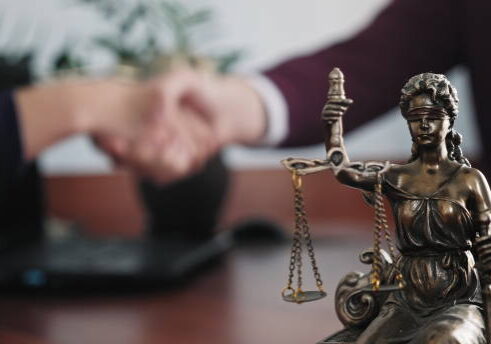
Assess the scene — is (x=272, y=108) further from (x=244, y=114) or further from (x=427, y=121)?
(x=427, y=121)

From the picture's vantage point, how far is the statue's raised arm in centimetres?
47

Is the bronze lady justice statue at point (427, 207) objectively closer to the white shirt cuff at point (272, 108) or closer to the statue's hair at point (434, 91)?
→ the statue's hair at point (434, 91)

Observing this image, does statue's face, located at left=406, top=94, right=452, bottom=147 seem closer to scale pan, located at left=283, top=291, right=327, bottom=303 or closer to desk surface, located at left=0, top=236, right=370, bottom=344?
scale pan, located at left=283, top=291, right=327, bottom=303

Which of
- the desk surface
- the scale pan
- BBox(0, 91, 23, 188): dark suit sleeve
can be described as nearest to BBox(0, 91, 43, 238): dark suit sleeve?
BBox(0, 91, 23, 188): dark suit sleeve

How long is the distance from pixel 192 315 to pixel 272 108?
49cm

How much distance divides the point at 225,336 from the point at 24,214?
0.75 metres

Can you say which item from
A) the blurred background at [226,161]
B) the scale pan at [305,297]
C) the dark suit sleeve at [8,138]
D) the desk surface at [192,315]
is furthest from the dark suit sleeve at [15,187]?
the scale pan at [305,297]

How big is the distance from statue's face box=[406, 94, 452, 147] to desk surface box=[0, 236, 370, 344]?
1.09 ft

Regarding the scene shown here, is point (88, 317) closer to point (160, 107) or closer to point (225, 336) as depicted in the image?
point (225, 336)

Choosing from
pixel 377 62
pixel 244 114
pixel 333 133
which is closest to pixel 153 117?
pixel 244 114

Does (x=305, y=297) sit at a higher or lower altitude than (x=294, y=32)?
lower

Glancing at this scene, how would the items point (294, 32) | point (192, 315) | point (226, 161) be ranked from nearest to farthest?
point (192, 315)
point (226, 161)
point (294, 32)

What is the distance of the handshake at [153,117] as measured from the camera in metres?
1.27

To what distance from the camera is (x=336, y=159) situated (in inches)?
18.6
